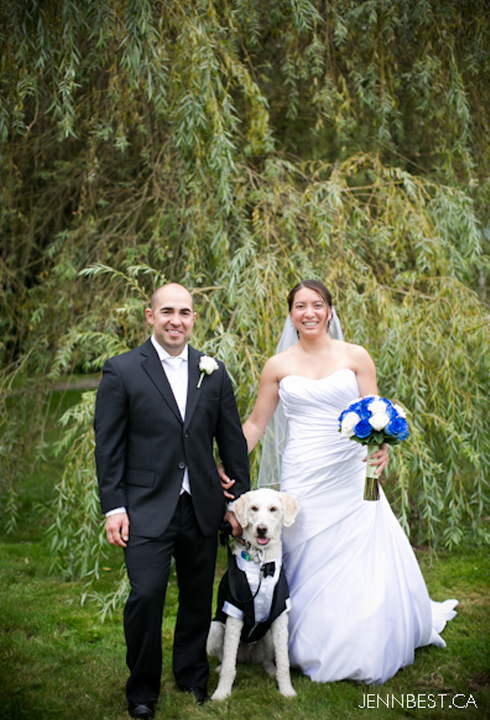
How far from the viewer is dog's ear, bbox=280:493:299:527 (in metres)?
2.93

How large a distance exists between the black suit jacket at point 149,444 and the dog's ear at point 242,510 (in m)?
0.10

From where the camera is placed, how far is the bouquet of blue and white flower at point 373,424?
111 inches

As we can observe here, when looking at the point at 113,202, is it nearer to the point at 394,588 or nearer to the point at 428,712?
the point at 394,588

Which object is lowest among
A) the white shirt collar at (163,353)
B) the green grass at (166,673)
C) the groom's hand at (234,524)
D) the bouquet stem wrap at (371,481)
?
the green grass at (166,673)

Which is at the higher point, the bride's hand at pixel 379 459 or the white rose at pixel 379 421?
the white rose at pixel 379 421

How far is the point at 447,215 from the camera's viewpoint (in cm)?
432

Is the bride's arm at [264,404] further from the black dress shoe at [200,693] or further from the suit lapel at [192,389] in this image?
the black dress shoe at [200,693]

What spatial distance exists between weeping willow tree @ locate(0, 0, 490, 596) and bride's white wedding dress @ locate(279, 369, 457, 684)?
2.20 feet

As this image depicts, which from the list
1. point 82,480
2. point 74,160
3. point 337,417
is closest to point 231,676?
point 337,417

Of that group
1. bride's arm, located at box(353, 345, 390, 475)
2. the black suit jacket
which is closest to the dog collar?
the black suit jacket

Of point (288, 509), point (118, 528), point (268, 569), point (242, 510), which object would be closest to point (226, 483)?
point (242, 510)

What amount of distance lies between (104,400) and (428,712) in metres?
2.02

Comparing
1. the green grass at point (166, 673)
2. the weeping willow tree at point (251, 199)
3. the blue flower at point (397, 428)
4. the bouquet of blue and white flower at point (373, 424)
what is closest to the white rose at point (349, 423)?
the bouquet of blue and white flower at point (373, 424)

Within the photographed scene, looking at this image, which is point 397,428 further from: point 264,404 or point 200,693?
point 200,693
